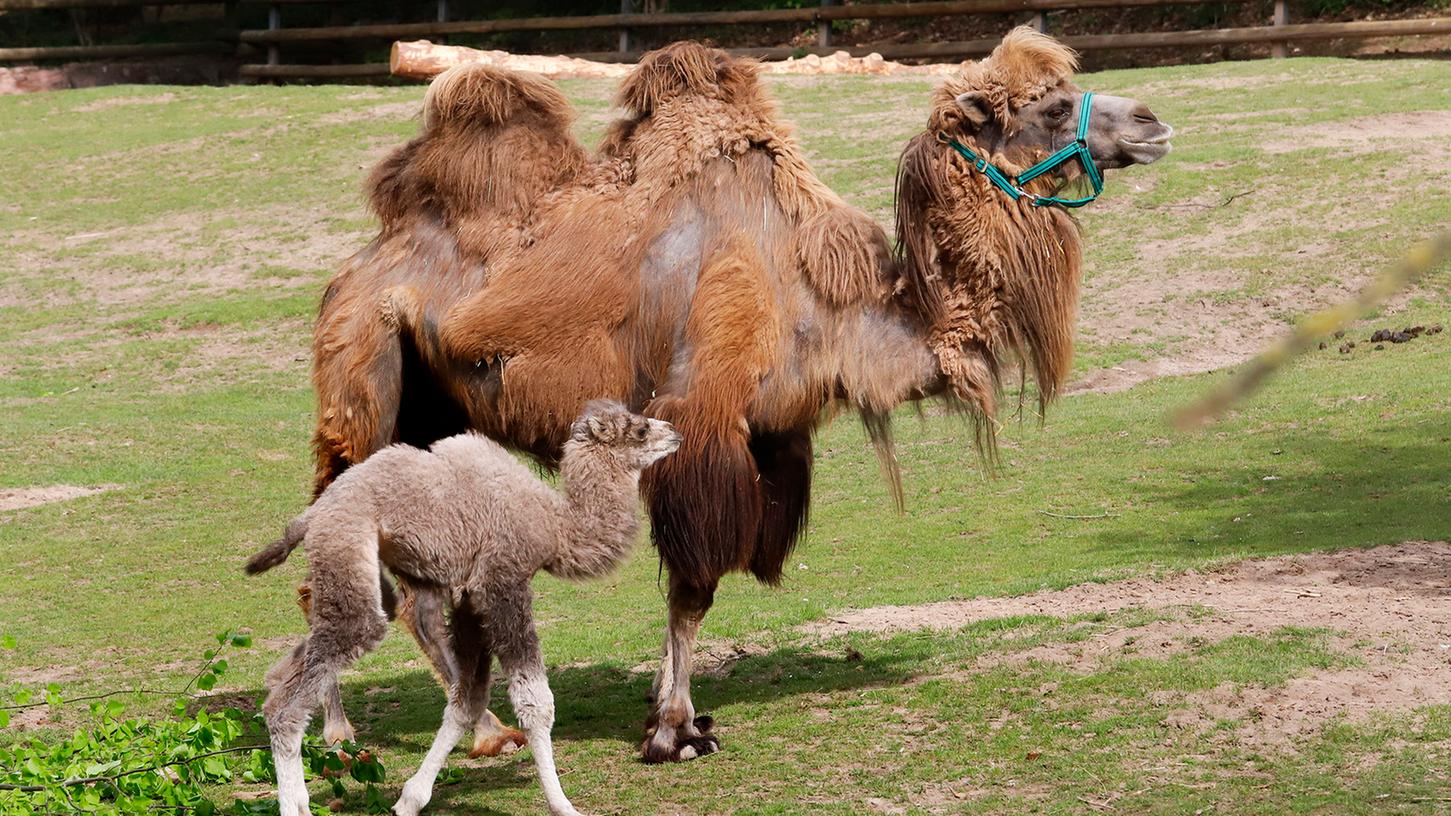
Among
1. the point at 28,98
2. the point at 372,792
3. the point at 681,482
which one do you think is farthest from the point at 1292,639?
the point at 28,98

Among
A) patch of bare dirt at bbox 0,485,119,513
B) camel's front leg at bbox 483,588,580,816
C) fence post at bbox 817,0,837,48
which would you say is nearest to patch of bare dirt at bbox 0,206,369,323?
patch of bare dirt at bbox 0,485,119,513

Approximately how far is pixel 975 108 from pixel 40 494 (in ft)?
28.0

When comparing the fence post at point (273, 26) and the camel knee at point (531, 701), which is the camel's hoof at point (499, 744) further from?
the fence post at point (273, 26)

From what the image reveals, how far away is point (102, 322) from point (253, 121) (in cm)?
761

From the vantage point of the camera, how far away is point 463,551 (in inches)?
223

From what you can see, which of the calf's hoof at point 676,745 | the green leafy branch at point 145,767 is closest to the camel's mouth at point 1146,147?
the calf's hoof at point 676,745

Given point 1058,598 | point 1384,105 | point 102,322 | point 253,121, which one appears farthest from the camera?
point 253,121

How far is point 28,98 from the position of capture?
2730cm

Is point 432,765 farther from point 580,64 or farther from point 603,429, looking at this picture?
point 580,64

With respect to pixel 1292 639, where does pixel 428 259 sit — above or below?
above

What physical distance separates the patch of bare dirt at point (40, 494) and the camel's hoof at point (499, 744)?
673 cm

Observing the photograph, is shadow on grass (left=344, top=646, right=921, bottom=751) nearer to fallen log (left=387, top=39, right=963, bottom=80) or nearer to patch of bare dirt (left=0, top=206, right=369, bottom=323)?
A: patch of bare dirt (left=0, top=206, right=369, bottom=323)

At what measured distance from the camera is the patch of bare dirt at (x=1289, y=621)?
20.3 ft

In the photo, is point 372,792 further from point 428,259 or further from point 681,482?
point 428,259
